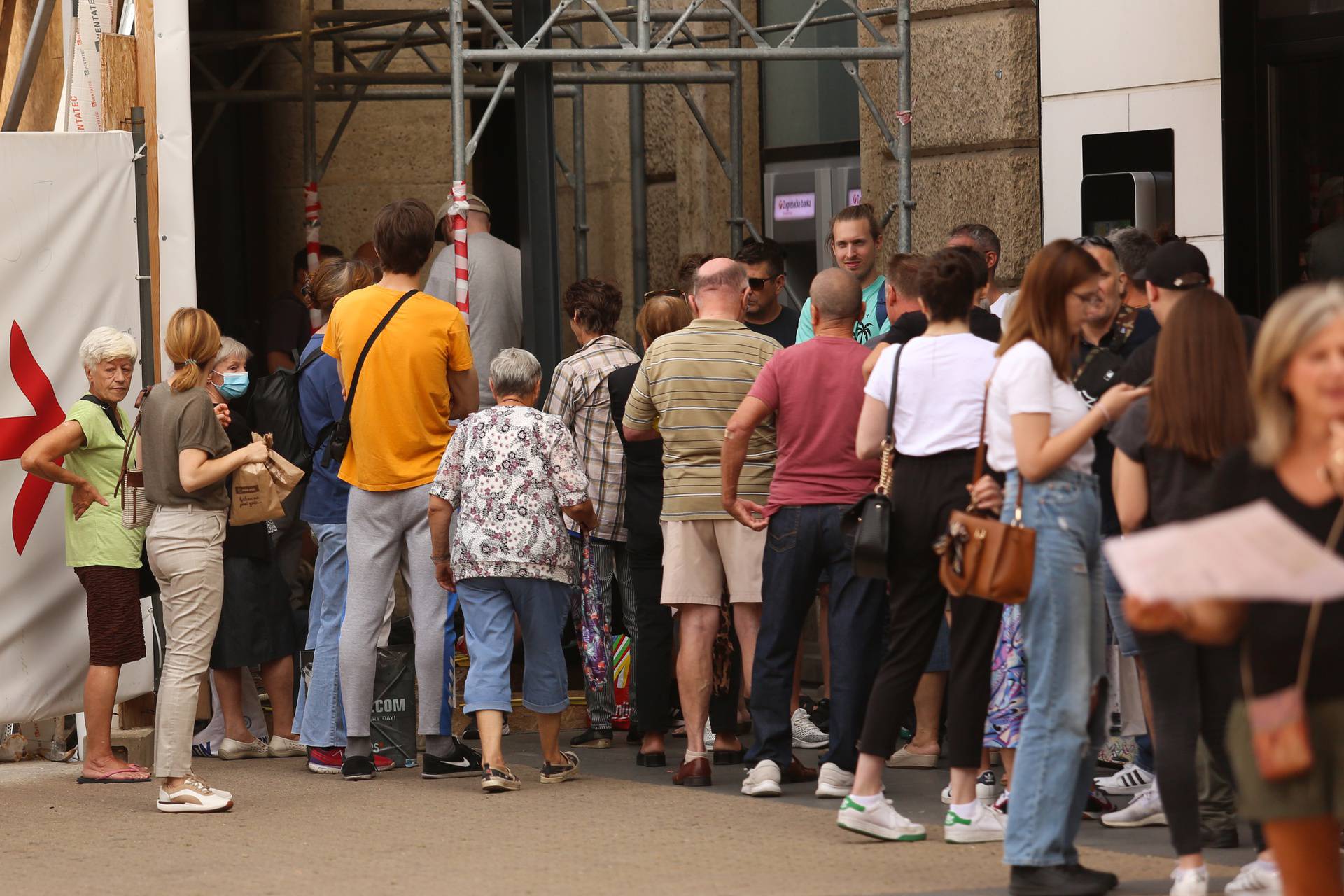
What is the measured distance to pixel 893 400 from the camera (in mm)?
6148

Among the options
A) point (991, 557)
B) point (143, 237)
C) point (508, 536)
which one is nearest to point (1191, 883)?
point (991, 557)

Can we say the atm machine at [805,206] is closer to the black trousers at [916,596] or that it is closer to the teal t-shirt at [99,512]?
the teal t-shirt at [99,512]

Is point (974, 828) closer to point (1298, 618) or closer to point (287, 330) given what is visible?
point (1298, 618)

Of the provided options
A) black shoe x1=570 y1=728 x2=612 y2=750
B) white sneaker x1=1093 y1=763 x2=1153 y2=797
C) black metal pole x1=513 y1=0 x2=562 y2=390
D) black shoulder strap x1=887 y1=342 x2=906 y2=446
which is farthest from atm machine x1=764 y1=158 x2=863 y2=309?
black shoulder strap x1=887 y1=342 x2=906 y2=446

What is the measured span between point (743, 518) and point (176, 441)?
2133 millimetres

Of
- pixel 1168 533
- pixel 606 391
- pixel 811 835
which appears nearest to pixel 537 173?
pixel 606 391

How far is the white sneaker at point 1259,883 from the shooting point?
521cm

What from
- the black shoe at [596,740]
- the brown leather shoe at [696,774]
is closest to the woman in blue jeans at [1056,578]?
the brown leather shoe at [696,774]

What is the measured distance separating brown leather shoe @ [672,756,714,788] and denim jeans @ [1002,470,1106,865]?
83.8 inches

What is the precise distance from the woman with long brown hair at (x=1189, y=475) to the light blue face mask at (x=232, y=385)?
4.36 m

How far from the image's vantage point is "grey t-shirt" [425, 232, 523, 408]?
969cm

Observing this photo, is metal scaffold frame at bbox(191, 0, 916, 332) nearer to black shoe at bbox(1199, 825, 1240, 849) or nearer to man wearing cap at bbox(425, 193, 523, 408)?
man wearing cap at bbox(425, 193, 523, 408)

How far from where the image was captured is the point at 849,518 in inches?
253

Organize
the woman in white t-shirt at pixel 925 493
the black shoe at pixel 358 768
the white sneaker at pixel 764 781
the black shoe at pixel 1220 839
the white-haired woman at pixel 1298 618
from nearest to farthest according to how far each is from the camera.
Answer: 1. the white-haired woman at pixel 1298 618
2. the black shoe at pixel 1220 839
3. the woman in white t-shirt at pixel 925 493
4. the white sneaker at pixel 764 781
5. the black shoe at pixel 358 768
